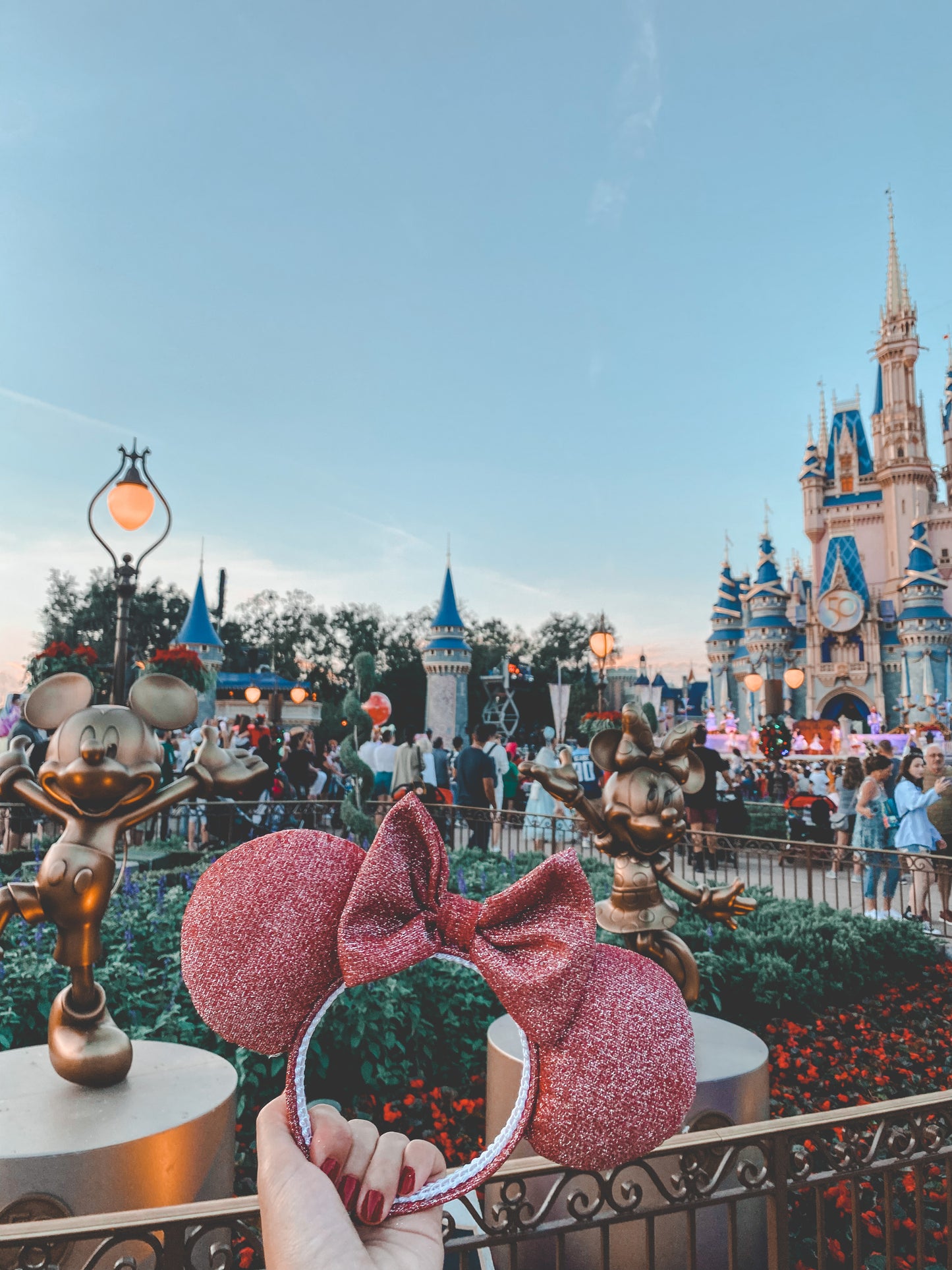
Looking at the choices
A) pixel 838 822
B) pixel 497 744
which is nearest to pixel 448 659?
pixel 497 744

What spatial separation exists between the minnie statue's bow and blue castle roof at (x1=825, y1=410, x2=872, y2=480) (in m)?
43.6

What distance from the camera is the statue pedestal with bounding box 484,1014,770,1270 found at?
7.08ft

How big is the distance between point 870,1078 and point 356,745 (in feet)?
16.3

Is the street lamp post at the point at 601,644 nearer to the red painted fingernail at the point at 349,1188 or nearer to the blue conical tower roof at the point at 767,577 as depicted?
the red painted fingernail at the point at 349,1188

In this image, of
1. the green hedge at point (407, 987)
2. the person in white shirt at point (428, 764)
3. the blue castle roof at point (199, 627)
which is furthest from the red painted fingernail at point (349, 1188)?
the blue castle roof at point (199, 627)

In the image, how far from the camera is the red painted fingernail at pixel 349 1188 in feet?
2.71

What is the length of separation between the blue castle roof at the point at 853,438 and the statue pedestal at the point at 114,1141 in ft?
141

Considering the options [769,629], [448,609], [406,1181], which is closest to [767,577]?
[769,629]

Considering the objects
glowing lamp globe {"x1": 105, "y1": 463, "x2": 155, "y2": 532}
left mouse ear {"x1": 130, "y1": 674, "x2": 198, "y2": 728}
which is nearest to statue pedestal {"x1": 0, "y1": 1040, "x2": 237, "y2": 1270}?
left mouse ear {"x1": 130, "y1": 674, "x2": 198, "y2": 728}

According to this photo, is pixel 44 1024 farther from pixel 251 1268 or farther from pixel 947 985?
pixel 947 985

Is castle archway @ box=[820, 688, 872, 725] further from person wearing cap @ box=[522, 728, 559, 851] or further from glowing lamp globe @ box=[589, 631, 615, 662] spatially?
person wearing cap @ box=[522, 728, 559, 851]

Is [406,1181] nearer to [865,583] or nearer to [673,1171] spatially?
[673,1171]

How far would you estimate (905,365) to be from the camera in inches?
1503

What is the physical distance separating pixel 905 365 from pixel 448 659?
2854cm
